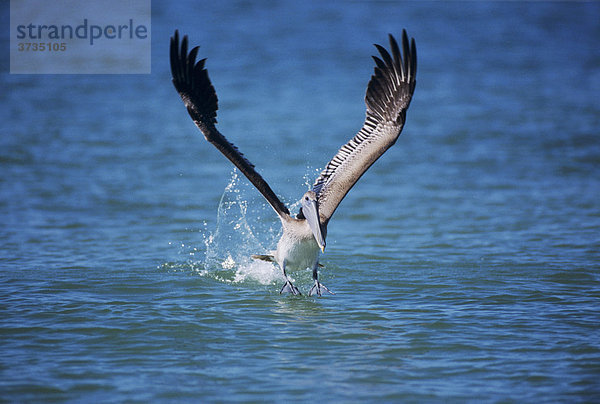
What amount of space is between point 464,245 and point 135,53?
55.9ft

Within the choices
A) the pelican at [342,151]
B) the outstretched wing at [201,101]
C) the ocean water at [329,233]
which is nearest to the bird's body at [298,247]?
the pelican at [342,151]

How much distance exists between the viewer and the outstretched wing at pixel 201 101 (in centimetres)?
739

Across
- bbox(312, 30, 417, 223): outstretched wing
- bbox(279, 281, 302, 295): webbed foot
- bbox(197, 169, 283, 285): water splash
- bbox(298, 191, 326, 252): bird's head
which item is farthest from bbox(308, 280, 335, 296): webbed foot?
bbox(197, 169, 283, 285): water splash

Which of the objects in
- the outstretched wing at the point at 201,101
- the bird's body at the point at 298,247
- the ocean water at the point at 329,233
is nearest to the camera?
the ocean water at the point at 329,233

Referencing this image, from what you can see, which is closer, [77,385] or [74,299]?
[77,385]

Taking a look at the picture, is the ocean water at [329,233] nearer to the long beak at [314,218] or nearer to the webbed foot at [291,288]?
the webbed foot at [291,288]

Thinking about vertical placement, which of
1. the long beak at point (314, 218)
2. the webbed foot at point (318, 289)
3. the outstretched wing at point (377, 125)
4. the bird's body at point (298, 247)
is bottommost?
the webbed foot at point (318, 289)

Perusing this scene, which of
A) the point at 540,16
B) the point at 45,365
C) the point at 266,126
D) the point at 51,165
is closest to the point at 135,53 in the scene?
the point at 266,126

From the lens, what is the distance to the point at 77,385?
19.0 feet

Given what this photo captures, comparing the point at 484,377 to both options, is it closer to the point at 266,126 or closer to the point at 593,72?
the point at 266,126

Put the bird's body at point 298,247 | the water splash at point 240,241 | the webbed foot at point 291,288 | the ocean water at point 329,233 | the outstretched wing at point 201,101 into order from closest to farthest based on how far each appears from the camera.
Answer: the ocean water at point 329,233
the outstretched wing at point 201,101
the bird's body at point 298,247
the webbed foot at point 291,288
the water splash at point 240,241

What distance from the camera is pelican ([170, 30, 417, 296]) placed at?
7.51m

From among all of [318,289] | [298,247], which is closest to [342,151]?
[298,247]

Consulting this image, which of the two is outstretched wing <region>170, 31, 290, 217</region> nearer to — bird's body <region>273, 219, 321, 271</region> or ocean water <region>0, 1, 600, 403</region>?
bird's body <region>273, 219, 321, 271</region>
